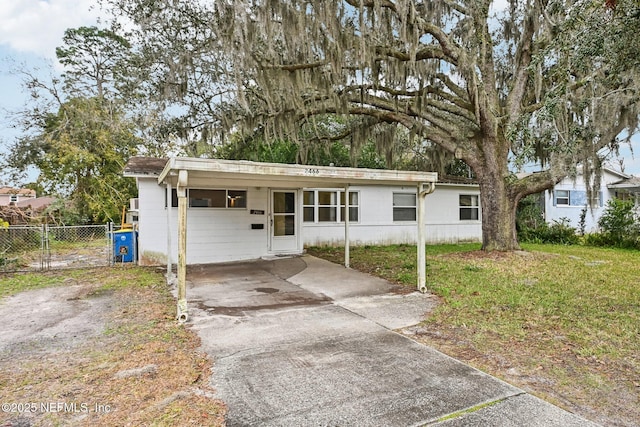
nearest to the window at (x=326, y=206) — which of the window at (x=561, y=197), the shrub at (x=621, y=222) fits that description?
the shrub at (x=621, y=222)

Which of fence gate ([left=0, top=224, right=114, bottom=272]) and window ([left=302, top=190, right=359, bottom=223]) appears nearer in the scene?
fence gate ([left=0, top=224, right=114, bottom=272])

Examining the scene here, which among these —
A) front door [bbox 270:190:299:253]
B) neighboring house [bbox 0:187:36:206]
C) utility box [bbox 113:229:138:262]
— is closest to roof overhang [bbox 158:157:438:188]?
utility box [bbox 113:229:138:262]

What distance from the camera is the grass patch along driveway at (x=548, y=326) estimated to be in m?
2.88

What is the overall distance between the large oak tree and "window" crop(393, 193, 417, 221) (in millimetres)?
2539

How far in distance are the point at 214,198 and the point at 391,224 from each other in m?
6.79

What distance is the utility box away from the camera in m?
9.19

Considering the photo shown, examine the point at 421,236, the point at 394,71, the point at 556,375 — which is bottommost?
the point at 556,375

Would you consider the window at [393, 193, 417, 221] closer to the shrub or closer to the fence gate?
the shrub

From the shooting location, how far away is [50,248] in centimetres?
1164

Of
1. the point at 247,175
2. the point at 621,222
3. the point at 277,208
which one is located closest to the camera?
the point at 247,175

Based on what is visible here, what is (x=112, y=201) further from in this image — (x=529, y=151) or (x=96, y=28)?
(x=529, y=151)

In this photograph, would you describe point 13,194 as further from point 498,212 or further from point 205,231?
point 498,212

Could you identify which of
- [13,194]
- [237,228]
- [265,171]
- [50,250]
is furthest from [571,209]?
[13,194]

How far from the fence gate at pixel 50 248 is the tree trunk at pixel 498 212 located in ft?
33.5
